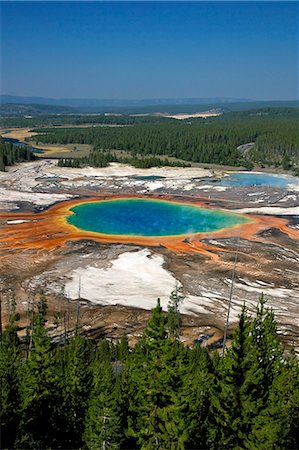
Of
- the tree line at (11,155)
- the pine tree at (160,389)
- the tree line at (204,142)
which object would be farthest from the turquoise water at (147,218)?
the tree line at (204,142)

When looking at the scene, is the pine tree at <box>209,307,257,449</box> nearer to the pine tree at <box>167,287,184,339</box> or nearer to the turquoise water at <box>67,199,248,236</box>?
the pine tree at <box>167,287,184,339</box>

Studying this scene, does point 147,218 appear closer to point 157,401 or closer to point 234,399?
point 234,399

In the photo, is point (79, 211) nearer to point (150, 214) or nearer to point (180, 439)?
point (150, 214)

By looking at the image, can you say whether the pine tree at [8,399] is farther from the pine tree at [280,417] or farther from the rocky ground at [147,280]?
the rocky ground at [147,280]

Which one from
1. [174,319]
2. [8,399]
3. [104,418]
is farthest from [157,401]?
[174,319]

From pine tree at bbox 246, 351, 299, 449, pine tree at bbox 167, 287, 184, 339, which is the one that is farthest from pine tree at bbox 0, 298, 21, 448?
pine tree at bbox 167, 287, 184, 339

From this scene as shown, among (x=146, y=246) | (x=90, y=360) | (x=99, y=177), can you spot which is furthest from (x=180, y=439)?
(x=99, y=177)

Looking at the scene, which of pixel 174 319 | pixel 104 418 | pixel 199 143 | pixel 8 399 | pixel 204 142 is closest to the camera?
pixel 104 418
